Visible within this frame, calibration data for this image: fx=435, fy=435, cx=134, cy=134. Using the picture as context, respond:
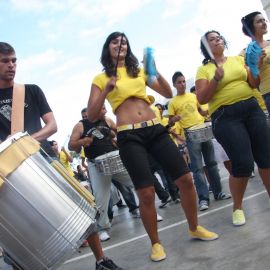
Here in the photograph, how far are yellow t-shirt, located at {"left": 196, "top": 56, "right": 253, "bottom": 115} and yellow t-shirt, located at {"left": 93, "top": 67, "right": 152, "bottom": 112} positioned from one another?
674mm

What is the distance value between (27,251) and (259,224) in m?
2.15

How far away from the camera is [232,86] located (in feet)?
13.2

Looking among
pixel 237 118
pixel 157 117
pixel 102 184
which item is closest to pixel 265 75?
pixel 237 118

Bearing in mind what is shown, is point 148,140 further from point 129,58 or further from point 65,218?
point 65,218

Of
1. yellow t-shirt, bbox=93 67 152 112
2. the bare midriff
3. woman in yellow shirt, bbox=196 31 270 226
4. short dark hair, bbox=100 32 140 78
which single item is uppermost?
short dark hair, bbox=100 32 140 78

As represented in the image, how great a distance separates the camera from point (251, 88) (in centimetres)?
409

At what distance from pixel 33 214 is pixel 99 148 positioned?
3328mm

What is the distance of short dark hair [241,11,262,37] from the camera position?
437cm

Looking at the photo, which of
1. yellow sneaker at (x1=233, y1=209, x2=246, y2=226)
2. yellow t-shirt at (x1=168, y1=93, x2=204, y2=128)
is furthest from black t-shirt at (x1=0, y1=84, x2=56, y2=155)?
yellow t-shirt at (x1=168, y1=93, x2=204, y2=128)

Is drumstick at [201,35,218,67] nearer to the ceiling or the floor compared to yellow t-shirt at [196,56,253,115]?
A: nearer to the ceiling

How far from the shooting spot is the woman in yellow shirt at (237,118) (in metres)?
3.90

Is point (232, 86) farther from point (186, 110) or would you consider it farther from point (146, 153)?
point (186, 110)

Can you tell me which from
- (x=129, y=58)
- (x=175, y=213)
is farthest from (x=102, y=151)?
(x=129, y=58)

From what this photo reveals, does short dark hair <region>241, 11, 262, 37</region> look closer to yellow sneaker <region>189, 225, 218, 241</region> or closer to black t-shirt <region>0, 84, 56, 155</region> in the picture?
yellow sneaker <region>189, 225, 218, 241</region>
